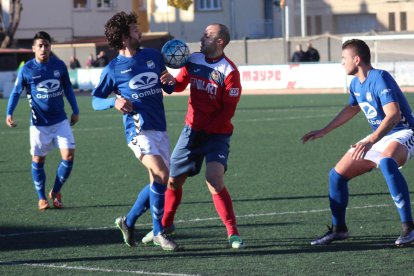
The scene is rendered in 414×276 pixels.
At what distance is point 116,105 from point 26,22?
5863 cm

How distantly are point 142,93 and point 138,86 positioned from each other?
0.07m

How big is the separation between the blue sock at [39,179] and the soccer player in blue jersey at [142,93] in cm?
297

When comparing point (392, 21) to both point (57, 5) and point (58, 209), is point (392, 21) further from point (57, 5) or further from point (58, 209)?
point (58, 209)

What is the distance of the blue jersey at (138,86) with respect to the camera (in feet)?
28.1

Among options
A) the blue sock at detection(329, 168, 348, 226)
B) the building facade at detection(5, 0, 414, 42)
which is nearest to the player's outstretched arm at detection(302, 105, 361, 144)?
the blue sock at detection(329, 168, 348, 226)

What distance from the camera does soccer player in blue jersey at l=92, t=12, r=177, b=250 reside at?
8.55 metres

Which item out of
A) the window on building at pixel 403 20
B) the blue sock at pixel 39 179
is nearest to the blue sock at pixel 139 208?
the blue sock at pixel 39 179

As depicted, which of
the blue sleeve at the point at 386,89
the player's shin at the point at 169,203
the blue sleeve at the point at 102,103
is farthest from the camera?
the player's shin at the point at 169,203

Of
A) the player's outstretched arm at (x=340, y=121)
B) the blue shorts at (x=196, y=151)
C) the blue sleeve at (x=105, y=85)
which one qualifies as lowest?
the blue shorts at (x=196, y=151)

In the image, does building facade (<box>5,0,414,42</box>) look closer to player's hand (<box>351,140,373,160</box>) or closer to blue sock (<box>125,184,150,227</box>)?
blue sock (<box>125,184,150,227</box>)

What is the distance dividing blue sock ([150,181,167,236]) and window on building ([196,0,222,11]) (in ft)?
217

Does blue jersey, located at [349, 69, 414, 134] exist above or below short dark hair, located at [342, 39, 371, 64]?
below

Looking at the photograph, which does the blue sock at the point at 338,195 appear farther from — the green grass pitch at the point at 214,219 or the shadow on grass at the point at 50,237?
the shadow on grass at the point at 50,237

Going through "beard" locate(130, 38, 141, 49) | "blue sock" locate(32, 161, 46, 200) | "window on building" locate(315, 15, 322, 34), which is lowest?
"blue sock" locate(32, 161, 46, 200)
